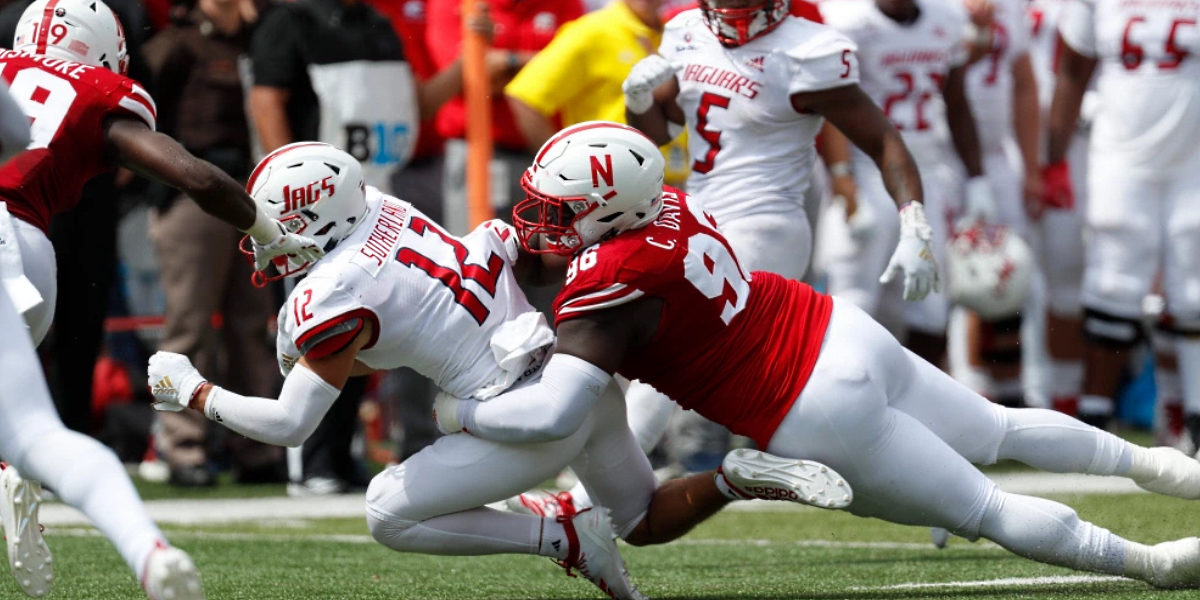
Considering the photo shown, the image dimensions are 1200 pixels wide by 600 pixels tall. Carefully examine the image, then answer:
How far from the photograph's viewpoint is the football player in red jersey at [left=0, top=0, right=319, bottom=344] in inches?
165

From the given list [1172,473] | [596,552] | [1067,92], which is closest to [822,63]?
[1172,473]

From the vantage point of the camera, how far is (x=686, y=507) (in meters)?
4.39

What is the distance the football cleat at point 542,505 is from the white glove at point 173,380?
2.72 ft

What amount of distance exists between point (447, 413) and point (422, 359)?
0.14 meters

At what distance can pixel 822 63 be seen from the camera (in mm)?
5211

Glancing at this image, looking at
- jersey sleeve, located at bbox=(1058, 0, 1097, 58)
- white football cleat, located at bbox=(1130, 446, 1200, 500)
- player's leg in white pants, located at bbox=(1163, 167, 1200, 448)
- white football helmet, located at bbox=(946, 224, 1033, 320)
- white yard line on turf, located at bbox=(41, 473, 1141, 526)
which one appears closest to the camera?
white football cleat, located at bbox=(1130, 446, 1200, 500)

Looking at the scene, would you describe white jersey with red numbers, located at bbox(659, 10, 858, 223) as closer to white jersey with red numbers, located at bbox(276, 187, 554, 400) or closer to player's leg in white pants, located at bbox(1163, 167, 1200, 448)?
white jersey with red numbers, located at bbox(276, 187, 554, 400)

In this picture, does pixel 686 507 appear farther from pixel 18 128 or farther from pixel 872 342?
pixel 18 128

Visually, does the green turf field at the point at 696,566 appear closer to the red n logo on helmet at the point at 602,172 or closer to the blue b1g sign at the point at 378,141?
the red n logo on helmet at the point at 602,172

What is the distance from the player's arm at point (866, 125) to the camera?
16.9 feet

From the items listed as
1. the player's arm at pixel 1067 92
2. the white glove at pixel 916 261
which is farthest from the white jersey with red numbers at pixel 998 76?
the white glove at pixel 916 261

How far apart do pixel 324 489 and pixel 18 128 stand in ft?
13.8

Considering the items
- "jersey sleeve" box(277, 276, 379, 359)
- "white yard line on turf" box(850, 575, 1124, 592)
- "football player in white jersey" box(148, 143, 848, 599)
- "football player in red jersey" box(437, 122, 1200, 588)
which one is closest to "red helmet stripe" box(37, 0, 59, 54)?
"football player in white jersey" box(148, 143, 848, 599)

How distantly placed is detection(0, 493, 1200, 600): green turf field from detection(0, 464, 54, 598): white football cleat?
42 centimetres
